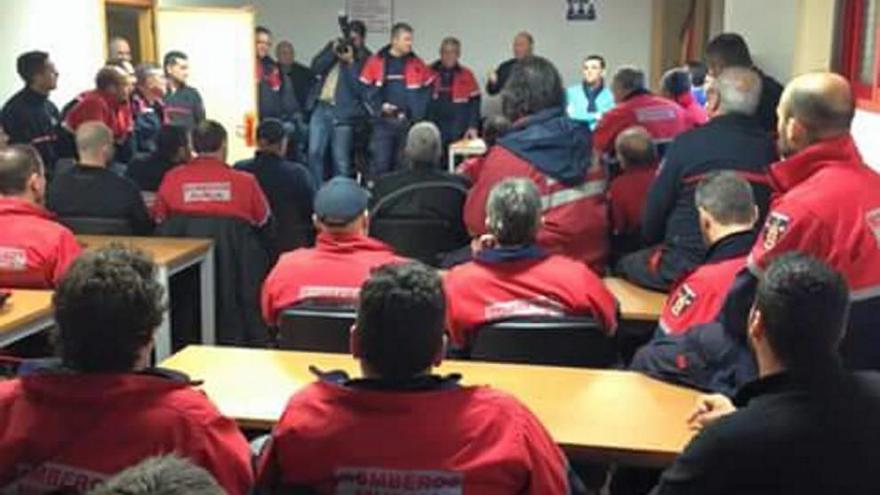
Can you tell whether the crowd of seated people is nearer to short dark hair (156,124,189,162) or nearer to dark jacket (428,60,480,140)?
short dark hair (156,124,189,162)

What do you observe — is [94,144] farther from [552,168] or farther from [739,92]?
[739,92]

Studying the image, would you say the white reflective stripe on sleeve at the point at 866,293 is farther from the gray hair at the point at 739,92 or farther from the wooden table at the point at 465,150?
the wooden table at the point at 465,150

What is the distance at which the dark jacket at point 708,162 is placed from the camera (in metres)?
3.52

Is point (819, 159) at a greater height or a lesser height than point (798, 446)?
greater

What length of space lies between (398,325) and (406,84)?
7500 mm

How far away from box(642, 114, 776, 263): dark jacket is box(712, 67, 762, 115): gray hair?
0.11 feet

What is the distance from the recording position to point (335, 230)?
3.25 m

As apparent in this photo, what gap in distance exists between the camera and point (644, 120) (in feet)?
16.7

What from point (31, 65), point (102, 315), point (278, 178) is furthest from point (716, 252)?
point (31, 65)

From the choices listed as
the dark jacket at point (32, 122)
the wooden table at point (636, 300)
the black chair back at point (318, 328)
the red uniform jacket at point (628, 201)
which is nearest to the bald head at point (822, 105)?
the wooden table at point (636, 300)

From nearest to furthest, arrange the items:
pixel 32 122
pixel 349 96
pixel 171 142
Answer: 1. pixel 171 142
2. pixel 32 122
3. pixel 349 96

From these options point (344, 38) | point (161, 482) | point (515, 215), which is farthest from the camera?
point (344, 38)

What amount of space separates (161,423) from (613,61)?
902 centimetres

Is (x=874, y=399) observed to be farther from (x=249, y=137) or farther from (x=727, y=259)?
(x=249, y=137)
